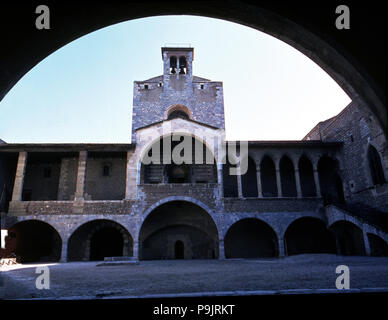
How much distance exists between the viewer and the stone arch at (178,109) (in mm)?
24281

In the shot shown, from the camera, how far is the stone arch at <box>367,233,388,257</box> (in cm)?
1475

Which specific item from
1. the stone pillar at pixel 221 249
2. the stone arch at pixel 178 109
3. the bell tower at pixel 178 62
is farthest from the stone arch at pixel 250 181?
the bell tower at pixel 178 62

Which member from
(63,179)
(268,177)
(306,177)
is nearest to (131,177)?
(63,179)

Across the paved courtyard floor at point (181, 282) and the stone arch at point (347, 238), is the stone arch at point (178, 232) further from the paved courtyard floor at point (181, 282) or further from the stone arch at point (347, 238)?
the paved courtyard floor at point (181, 282)

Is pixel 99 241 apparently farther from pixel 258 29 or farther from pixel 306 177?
pixel 258 29

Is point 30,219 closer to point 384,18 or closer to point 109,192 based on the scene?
point 109,192

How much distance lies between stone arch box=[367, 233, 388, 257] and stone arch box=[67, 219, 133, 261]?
1428cm

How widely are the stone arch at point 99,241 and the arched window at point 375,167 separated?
628 inches

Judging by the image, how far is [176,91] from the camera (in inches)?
978

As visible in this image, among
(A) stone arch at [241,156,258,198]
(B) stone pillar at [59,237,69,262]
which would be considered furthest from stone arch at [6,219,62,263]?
(A) stone arch at [241,156,258,198]

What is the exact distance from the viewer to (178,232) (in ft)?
64.8
